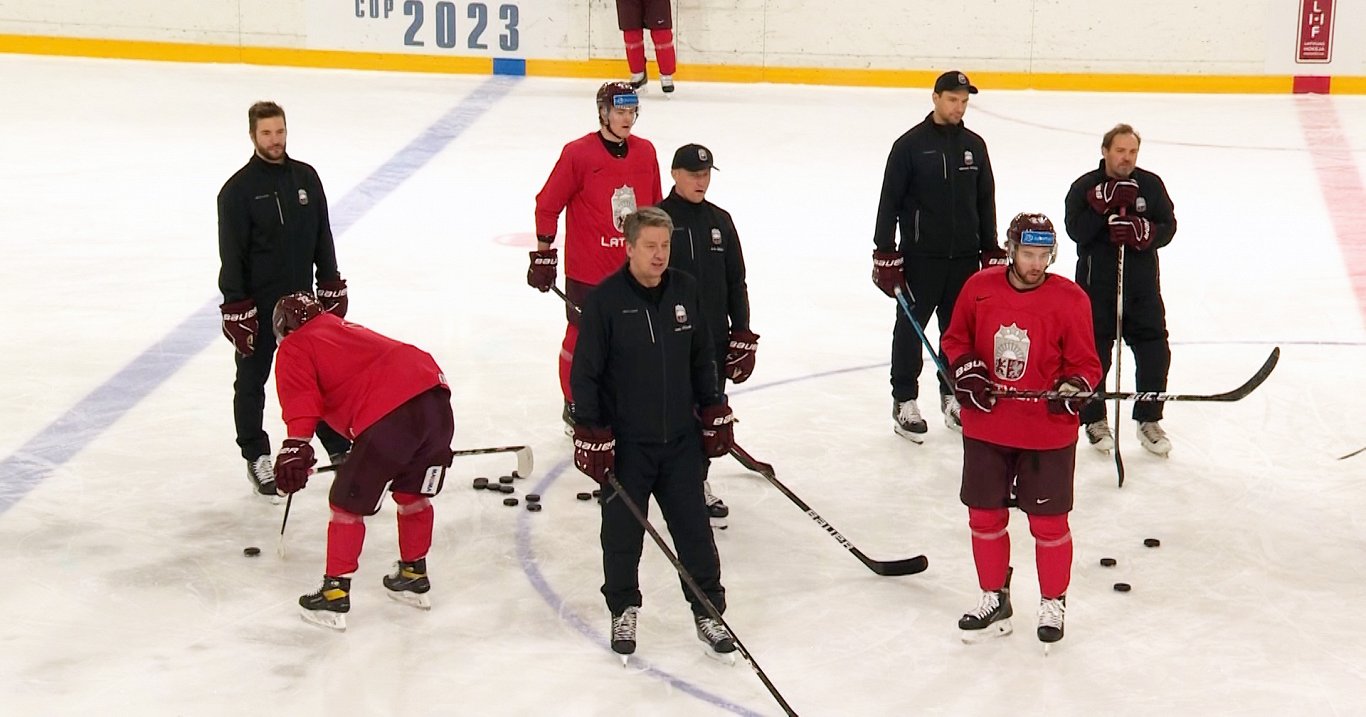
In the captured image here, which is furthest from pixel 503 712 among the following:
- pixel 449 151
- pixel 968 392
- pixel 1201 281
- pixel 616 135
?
pixel 449 151

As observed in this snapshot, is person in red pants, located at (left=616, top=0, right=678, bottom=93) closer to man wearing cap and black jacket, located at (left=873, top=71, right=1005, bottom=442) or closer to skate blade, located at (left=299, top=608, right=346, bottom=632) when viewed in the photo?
man wearing cap and black jacket, located at (left=873, top=71, right=1005, bottom=442)

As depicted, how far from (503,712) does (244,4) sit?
11350mm

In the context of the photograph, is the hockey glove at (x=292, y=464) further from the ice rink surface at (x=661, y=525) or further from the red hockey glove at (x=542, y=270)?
the red hockey glove at (x=542, y=270)

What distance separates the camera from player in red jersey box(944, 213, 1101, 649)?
451 centimetres

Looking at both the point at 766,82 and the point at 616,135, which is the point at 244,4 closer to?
the point at 766,82

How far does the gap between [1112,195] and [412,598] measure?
271cm

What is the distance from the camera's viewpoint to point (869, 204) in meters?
10.3

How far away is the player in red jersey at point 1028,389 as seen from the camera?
4.51 m

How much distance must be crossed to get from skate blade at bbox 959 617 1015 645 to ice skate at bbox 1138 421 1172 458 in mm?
1754

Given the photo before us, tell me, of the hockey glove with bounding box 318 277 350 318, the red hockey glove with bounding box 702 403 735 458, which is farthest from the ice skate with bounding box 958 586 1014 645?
the hockey glove with bounding box 318 277 350 318

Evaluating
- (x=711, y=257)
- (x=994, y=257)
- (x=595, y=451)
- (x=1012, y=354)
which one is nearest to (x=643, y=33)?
(x=994, y=257)

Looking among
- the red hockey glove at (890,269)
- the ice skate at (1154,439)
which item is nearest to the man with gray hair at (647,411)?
the red hockey glove at (890,269)

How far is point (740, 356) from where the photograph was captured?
5.26 metres

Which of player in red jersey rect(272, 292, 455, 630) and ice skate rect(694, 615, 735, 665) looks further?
player in red jersey rect(272, 292, 455, 630)
